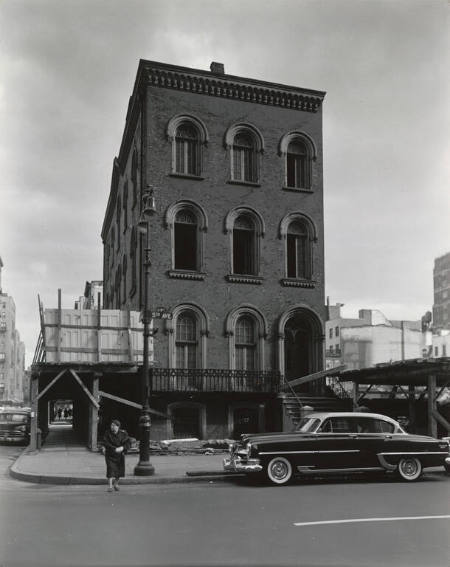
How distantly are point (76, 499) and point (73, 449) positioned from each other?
1175 centimetres

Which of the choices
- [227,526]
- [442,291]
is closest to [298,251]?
[227,526]

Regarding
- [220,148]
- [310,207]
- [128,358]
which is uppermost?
[220,148]

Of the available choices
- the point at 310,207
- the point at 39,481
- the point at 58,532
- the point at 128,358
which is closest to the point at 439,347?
the point at 310,207

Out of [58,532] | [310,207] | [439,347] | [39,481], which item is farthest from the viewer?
[439,347]

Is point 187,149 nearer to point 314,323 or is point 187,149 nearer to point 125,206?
point 125,206

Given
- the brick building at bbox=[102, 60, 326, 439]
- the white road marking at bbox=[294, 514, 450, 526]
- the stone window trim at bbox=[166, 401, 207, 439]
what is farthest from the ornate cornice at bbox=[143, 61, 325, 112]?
the white road marking at bbox=[294, 514, 450, 526]

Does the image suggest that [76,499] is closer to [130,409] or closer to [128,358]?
[128,358]

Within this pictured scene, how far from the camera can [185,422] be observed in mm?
26938

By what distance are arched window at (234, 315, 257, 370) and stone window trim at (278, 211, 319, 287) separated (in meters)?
2.26

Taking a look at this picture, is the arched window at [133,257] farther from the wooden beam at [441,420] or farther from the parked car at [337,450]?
the parked car at [337,450]

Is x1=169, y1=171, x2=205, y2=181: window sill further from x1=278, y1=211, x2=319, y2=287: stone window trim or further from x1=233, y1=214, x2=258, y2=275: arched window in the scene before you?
x1=278, y1=211, x2=319, y2=287: stone window trim

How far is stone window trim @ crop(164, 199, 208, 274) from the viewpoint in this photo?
90.3 ft

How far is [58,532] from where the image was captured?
31.2ft

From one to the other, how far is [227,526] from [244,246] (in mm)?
19973
